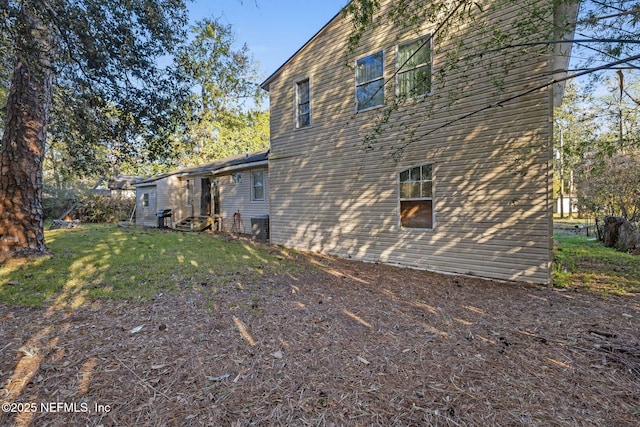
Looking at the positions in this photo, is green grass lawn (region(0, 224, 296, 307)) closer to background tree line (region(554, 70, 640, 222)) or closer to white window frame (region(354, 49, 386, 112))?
white window frame (region(354, 49, 386, 112))

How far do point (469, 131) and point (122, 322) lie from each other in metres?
6.66

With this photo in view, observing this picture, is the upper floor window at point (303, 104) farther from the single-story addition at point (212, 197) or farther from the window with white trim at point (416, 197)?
the window with white trim at point (416, 197)

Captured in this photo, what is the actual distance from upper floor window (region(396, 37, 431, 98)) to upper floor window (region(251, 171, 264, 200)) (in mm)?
7014

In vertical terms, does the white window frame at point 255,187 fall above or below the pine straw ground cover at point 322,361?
above

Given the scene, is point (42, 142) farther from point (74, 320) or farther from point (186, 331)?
point (186, 331)

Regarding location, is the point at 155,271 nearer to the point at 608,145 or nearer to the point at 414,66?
the point at 414,66

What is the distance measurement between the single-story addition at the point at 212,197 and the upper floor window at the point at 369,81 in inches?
191

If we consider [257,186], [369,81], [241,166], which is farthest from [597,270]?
[241,166]

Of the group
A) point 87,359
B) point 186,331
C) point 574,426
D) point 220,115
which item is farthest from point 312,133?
point 220,115

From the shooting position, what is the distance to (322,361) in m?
2.87

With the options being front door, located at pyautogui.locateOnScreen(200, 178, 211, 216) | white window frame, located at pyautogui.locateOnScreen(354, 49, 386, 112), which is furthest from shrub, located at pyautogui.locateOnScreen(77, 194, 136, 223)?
white window frame, located at pyautogui.locateOnScreen(354, 49, 386, 112)

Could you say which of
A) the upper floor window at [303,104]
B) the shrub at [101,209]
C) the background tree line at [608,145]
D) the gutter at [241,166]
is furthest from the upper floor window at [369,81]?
the shrub at [101,209]

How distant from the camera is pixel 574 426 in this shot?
6.68 feet

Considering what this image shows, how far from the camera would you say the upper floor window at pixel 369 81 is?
24.7 feet
